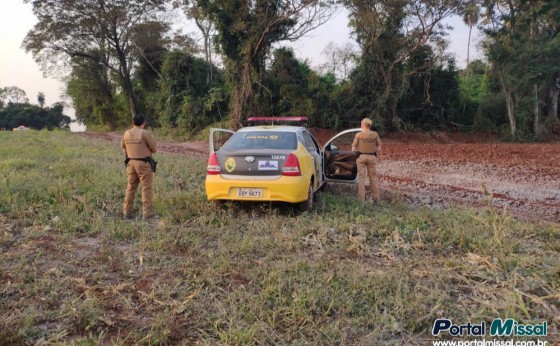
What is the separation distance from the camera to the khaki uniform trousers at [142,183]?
5.92 meters

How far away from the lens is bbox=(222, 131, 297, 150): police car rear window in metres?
6.04

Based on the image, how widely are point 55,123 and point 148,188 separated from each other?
71.5 m

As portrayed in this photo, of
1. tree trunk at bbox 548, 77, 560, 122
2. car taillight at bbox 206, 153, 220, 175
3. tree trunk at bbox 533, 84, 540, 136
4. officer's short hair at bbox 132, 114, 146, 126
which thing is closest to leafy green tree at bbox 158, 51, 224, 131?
officer's short hair at bbox 132, 114, 146, 126

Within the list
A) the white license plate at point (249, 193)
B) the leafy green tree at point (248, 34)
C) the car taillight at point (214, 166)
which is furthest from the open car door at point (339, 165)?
the leafy green tree at point (248, 34)

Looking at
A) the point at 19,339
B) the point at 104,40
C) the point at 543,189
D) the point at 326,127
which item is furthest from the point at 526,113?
the point at 104,40

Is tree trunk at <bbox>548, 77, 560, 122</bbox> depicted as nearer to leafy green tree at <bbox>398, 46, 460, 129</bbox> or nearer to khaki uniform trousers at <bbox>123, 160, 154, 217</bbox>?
leafy green tree at <bbox>398, 46, 460, 129</bbox>

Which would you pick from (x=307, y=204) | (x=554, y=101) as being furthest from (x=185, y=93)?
(x=554, y=101)

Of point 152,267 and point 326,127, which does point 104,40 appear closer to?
point 326,127

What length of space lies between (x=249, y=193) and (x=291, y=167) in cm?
72

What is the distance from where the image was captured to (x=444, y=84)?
76.1 feet

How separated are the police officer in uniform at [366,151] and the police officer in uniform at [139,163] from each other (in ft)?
11.7

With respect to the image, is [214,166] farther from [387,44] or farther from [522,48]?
[522,48]

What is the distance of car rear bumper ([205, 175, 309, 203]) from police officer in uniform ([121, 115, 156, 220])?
3.39 ft

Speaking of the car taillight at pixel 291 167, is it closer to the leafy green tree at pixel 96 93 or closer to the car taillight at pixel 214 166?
the car taillight at pixel 214 166
